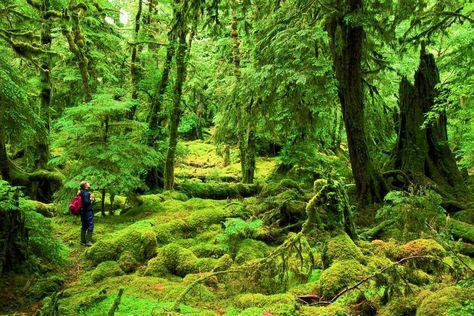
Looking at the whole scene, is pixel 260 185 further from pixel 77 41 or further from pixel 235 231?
pixel 235 231

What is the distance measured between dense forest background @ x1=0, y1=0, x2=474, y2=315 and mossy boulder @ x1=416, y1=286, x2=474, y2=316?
0.02 m

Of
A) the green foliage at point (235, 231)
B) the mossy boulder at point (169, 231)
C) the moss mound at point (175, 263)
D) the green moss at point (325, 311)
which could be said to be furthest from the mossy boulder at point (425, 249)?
the mossy boulder at point (169, 231)

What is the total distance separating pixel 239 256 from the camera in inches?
273

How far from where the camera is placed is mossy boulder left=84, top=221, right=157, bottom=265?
7656mm

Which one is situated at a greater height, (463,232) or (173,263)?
(463,232)

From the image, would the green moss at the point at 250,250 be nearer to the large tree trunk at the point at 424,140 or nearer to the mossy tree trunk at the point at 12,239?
the mossy tree trunk at the point at 12,239

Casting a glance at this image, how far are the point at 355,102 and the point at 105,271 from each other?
23.0 ft

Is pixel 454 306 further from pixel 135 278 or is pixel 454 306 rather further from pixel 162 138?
pixel 162 138

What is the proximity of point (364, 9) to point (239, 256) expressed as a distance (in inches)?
239

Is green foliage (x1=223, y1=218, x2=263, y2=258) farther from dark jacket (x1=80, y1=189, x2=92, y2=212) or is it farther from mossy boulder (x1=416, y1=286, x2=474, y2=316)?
dark jacket (x1=80, y1=189, x2=92, y2=212)

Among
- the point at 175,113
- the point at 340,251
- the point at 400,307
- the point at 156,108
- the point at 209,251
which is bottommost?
the point at 209,251

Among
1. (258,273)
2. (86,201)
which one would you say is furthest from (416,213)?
(86,201)

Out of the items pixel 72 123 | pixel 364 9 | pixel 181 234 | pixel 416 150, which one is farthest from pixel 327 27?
pixel 72 123

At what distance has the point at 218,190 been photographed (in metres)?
15.9
